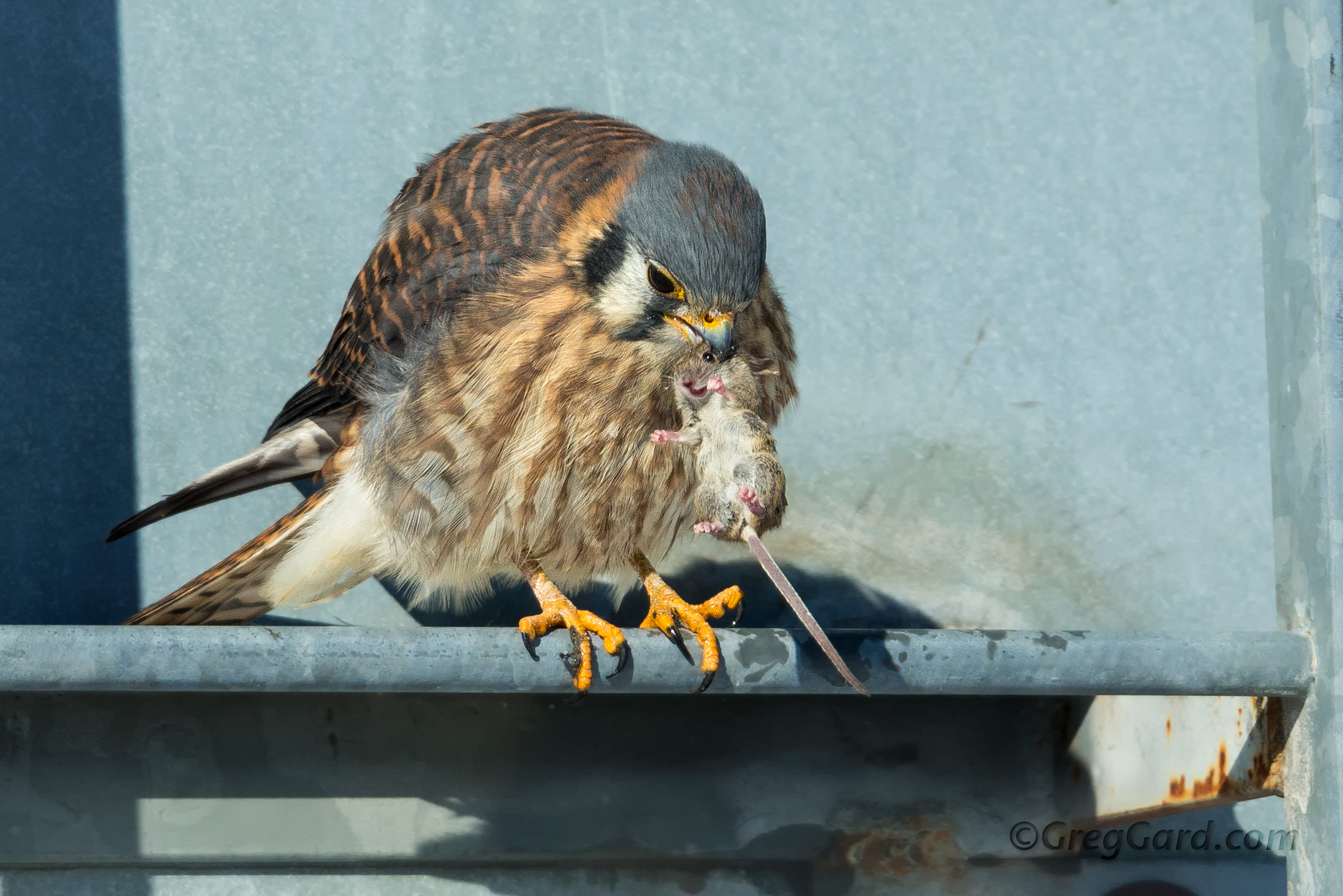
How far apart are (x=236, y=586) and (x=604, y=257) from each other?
2.86ft

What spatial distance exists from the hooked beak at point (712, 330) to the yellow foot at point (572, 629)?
0.43 m

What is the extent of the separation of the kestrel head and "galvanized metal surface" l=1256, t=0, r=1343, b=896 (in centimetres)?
73

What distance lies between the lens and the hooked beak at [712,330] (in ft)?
6.68

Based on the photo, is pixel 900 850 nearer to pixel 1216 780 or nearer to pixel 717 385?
pixel 1216 780

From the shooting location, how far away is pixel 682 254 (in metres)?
2.06

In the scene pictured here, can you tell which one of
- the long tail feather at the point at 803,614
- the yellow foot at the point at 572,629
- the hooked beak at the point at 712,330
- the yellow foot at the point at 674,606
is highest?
the hooked beak at the point at 712,330

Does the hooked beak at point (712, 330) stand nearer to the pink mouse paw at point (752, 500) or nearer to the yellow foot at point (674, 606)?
the pink mouse paw at point (752, 500)

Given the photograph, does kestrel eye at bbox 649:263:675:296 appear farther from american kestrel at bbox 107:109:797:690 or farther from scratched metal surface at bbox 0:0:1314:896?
scratched metal surface at bbox 0:0:1314:896

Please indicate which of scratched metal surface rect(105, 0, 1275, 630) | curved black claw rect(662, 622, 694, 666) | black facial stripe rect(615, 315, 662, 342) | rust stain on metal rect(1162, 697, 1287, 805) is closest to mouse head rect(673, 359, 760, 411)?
black facial stripe rect(615, 315, 662, 342)

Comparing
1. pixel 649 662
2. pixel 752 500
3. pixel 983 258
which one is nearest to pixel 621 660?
pixel 649 662

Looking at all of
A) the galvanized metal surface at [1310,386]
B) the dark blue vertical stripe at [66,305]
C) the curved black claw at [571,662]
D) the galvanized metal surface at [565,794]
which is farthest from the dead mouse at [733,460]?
the dark blue vertical stripe at [66,305]

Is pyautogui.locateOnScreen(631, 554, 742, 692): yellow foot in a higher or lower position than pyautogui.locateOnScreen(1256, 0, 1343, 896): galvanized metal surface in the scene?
lower

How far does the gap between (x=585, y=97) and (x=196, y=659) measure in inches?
56.8

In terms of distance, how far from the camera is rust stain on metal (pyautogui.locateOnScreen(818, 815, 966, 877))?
2496mm
